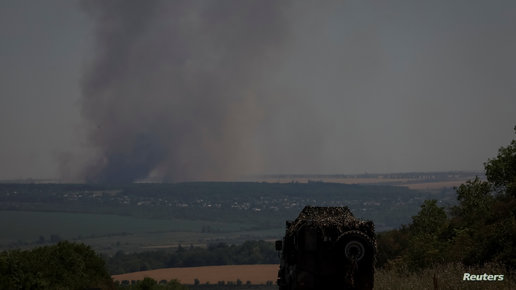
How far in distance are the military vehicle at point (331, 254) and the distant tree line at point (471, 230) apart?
489 inches

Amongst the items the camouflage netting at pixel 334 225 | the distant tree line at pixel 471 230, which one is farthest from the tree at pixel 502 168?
the camouflage netting at pixel 334 225

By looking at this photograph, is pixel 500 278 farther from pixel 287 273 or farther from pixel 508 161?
pixel 508 161

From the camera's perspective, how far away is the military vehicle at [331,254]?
2802 cm

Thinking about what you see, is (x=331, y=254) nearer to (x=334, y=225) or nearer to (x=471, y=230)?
(x=334, y=225)

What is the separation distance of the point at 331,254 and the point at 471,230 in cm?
3844

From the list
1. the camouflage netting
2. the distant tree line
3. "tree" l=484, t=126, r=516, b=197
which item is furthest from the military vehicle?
"tree" l=484, t=126, r=516, b=197

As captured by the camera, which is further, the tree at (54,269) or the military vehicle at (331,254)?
the tree at (54,269)

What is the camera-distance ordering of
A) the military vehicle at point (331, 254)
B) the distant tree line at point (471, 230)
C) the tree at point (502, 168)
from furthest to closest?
the tree at point (502, 168) < the distant tree line at point (471, 230) < the military vehicle at point (331, 254)

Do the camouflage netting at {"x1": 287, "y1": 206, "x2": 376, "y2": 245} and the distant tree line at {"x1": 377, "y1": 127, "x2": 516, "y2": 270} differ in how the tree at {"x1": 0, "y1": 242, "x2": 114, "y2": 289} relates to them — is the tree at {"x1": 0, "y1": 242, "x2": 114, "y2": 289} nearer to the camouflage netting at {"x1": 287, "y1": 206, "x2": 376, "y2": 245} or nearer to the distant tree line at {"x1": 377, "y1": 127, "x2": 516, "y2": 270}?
the distant tree line at {"x1": 377, "y1": 127, "x2": 516, "y2": 270}

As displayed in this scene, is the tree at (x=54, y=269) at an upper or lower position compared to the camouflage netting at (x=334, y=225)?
lower

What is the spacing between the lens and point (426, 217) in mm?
101125

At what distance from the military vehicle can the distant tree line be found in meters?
12.4

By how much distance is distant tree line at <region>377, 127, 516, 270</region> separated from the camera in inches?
1689

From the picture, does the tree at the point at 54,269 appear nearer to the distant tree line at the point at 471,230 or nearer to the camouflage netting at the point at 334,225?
the distant tree line at the point at 471,230
